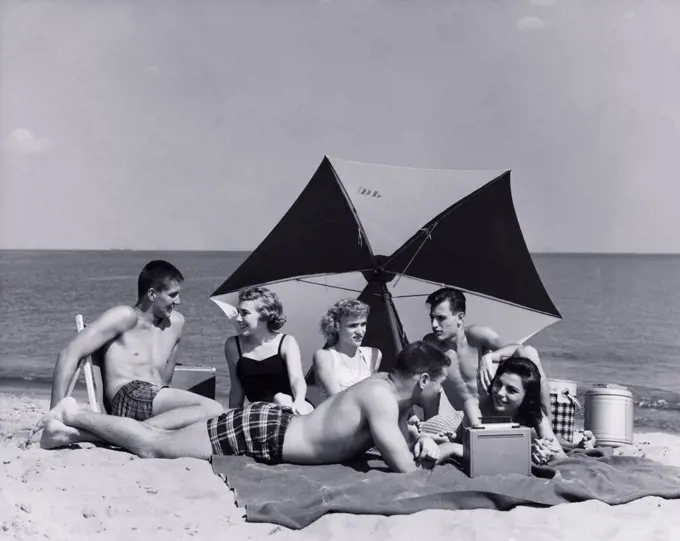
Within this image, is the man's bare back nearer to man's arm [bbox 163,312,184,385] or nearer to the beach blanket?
the beach blanket

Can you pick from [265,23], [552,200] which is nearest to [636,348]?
[552,200]

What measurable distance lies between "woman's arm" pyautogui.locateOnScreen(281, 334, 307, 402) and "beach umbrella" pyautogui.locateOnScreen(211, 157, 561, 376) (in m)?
0.81

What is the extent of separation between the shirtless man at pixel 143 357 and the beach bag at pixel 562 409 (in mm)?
2195

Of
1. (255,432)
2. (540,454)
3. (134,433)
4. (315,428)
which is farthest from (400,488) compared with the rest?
(134,433)

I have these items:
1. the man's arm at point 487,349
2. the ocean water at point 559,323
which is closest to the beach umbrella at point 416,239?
the man's arm at point 487,349

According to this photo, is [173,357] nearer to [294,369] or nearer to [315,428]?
[294,369]

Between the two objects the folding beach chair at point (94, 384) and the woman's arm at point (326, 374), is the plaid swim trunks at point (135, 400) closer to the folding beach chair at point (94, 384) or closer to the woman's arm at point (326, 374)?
the folding beach chair at point (94, 384)

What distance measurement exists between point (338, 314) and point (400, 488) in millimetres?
1439

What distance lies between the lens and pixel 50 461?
427cm

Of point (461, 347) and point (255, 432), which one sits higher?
point (461, 347)

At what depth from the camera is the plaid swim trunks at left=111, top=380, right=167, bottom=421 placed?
4.86 m

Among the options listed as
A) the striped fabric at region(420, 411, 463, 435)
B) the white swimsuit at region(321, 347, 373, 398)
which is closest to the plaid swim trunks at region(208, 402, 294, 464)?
the white swimsuit at region(321, 347, 373, 398)

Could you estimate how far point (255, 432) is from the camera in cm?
438

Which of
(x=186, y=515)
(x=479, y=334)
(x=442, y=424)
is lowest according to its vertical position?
(x=186, y=515)
